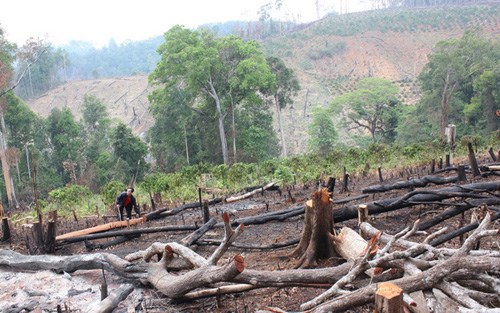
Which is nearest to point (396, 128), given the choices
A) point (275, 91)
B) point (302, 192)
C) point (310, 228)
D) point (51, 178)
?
point (275, 91)

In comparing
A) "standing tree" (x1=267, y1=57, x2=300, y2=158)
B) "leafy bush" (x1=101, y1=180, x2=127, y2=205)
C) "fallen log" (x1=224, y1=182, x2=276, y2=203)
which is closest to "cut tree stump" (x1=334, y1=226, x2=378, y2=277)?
"fallen log" (x1=224, y1=182, x2=276, y2=203)

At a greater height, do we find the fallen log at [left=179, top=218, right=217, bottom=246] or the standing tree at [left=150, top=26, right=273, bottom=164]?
the standing tree at [left=150, top=26, right=273, bottom=164]

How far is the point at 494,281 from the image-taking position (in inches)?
128

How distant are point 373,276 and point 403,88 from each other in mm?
52792

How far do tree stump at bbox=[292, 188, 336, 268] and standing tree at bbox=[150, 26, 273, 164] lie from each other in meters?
23.3

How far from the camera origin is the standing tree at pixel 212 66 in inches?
1134

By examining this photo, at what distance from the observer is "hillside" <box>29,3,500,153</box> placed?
57.3 m

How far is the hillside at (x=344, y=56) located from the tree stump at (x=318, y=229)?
4767 centimetres

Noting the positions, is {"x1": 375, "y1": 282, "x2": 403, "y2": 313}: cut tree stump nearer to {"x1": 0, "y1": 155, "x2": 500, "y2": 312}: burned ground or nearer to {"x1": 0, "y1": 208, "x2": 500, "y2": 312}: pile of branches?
{"x1": 0, "y1": 208, "x2": 500, "y2": 312}: pile of branches

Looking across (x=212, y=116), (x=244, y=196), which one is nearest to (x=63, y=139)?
(x=212, y=116)

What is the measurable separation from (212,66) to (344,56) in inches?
1447

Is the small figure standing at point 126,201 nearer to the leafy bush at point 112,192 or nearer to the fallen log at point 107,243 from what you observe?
the fallen log at point 107,243

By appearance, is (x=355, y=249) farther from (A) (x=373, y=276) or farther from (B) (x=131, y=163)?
(B) (x=131, y=163)

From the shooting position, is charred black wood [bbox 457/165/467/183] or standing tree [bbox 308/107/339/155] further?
standing tree [bbox 308/107/339/155]
